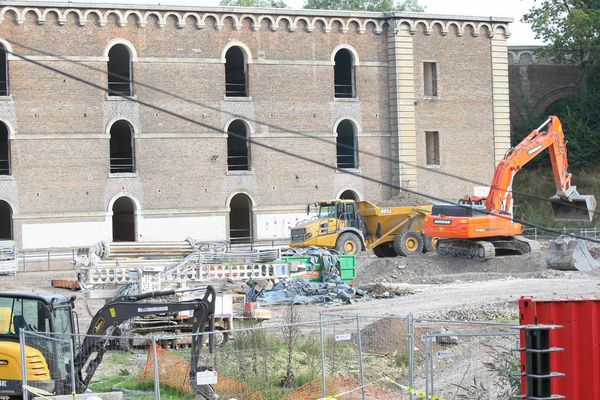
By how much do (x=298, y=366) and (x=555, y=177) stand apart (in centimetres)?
1964

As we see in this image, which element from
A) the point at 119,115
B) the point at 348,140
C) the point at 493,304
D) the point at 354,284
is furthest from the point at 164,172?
the point at 493,304

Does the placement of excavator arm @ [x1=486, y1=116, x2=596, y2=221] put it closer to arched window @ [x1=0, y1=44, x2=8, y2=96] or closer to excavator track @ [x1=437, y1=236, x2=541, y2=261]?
excavator track @ [x1=437, y1=236, x2=541, y2=261]

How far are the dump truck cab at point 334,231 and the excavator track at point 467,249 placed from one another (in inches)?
110

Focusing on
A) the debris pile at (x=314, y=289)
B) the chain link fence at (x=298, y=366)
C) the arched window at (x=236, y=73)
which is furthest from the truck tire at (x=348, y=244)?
the chain link fence at (x=298, y=366)

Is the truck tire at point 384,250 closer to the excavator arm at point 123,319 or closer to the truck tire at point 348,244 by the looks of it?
the truck tire at point 348,244

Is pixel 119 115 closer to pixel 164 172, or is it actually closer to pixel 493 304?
pixel 164 172

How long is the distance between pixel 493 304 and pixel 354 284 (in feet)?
25.6

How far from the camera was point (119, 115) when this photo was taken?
144ft

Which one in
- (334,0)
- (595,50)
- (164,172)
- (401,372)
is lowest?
(401,372)

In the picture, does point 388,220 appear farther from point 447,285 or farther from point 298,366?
point 298,366

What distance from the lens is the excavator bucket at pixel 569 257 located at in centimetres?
3366

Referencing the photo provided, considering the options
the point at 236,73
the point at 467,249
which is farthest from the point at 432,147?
the point at 467,249

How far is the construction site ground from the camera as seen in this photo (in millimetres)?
26453

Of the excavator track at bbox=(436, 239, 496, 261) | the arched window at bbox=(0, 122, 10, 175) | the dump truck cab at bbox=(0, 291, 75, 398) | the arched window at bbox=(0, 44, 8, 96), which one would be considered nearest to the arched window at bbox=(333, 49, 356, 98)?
the excavator track at bbox=(436, 239, 496, 261)
